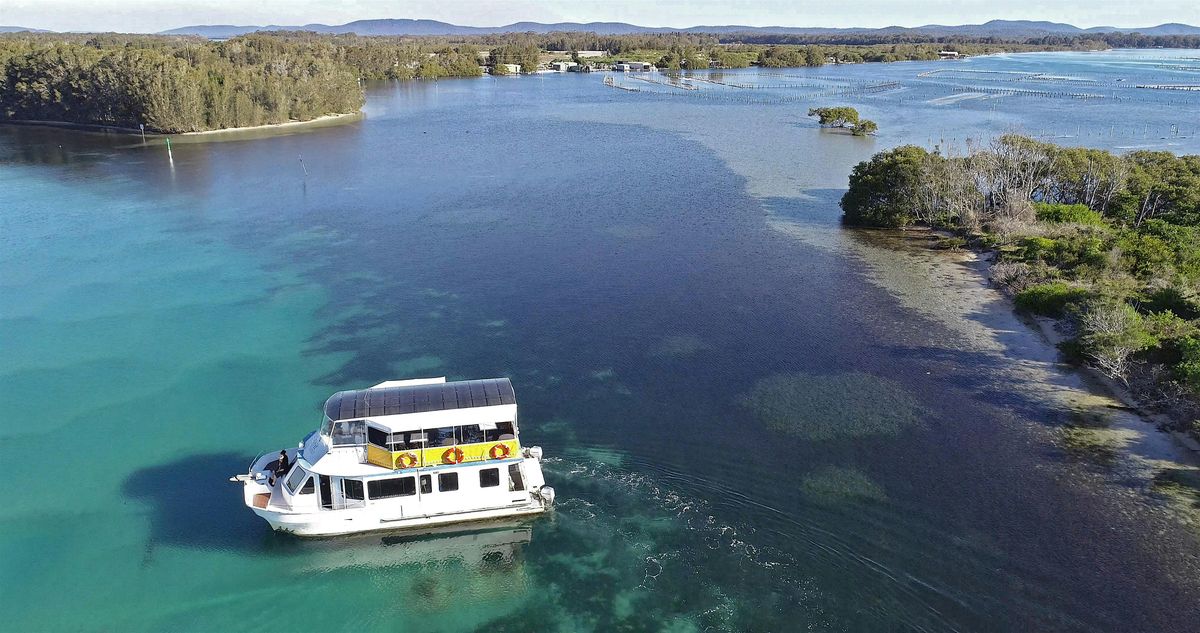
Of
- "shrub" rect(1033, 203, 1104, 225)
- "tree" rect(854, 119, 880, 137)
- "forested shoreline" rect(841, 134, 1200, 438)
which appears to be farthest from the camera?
"tree" rect(854, 119, 880, 137)

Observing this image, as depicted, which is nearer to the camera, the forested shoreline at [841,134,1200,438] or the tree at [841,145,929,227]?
the forested shoreline at [841,134,1200,438]

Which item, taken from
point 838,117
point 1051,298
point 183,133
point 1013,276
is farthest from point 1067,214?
point 183,133

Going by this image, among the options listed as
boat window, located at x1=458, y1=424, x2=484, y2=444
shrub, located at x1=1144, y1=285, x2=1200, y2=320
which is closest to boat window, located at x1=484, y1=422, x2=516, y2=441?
boat window, located at x1=458, y1=424, x2=484, y2=444

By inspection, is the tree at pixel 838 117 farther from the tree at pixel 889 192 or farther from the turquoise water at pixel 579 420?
the tree at pixel 889 192

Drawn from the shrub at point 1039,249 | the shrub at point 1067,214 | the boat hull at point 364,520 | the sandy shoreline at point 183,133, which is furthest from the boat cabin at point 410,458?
the sandy shoreline at point 183,133

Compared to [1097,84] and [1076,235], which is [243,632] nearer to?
[1076,235]

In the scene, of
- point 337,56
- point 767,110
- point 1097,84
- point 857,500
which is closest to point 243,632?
point 857,500

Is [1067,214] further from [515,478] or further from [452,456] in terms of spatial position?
[452,456]

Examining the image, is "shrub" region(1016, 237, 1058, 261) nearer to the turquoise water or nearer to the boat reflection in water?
the turquoise water
